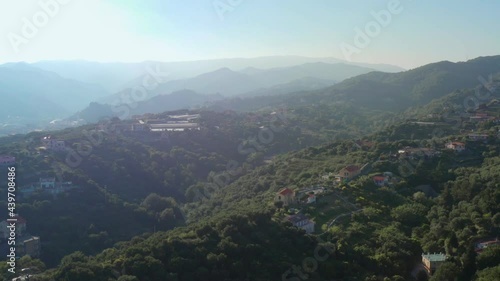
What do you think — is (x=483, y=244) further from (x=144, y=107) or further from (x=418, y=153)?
(x=144, y=107)

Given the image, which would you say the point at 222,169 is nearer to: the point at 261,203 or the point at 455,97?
the point at 261,203

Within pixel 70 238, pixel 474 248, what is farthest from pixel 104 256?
pixel 474 248

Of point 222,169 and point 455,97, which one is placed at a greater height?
point 455,97

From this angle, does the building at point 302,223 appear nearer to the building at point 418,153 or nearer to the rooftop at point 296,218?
the rooftop at point 296,218

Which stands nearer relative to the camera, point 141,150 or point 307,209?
point 307,209

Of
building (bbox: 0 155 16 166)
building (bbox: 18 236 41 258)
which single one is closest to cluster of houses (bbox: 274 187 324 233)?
building (bbox: 18 236 41 258)

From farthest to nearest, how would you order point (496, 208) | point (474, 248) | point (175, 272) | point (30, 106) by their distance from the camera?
1. point (30, 106)
2. point (496, 208)
3. point (474, 248)
4. point (175, 272)

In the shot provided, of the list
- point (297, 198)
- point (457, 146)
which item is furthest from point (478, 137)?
point (297, 198)
